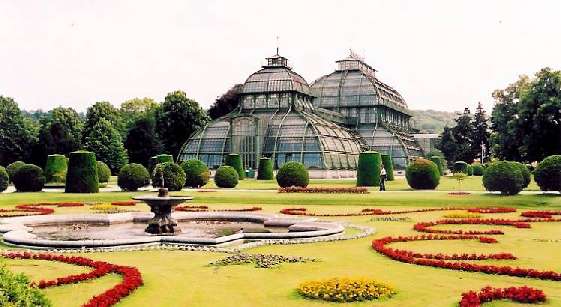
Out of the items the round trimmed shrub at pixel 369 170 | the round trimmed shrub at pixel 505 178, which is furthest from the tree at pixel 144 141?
the round trimmed shrub at pixel 505 178

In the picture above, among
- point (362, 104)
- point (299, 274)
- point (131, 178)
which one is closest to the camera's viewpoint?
point (299, 274)

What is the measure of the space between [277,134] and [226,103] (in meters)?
27.6

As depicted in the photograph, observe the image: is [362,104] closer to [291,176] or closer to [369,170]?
[369,170]

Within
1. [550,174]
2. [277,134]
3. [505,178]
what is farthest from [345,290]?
[277,134]

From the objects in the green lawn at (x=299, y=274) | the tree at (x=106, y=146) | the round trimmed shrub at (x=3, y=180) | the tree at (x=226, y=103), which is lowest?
the green lawn at (x=299, y=274)

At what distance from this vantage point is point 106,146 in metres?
80.1

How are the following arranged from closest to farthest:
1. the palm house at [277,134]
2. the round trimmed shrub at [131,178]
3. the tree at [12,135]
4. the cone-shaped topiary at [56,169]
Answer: the round trimmed shrub at [131,178] → the cone-shaped topiary at [56,169] → the palm house at [277,134] → the tree at [12,135]

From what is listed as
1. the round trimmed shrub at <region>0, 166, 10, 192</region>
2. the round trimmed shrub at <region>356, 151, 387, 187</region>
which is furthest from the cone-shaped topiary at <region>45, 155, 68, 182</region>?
the round trimmed shrub at <region>356, 151, 387, 187</region>

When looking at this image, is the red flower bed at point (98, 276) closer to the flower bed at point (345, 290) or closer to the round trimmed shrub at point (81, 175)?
the flower bed at point (345, 290)

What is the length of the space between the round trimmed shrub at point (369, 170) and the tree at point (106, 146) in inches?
1708

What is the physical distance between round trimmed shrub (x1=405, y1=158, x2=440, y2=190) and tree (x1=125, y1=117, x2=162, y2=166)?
5066cm

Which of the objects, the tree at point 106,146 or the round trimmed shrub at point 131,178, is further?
the tree at point 106,146

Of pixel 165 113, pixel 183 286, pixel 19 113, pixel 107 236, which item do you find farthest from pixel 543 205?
pixel 19 113

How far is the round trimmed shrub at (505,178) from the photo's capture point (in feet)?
110
